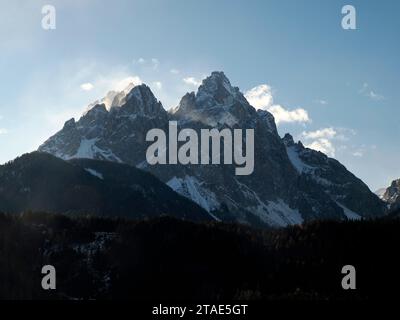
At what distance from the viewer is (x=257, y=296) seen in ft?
644
